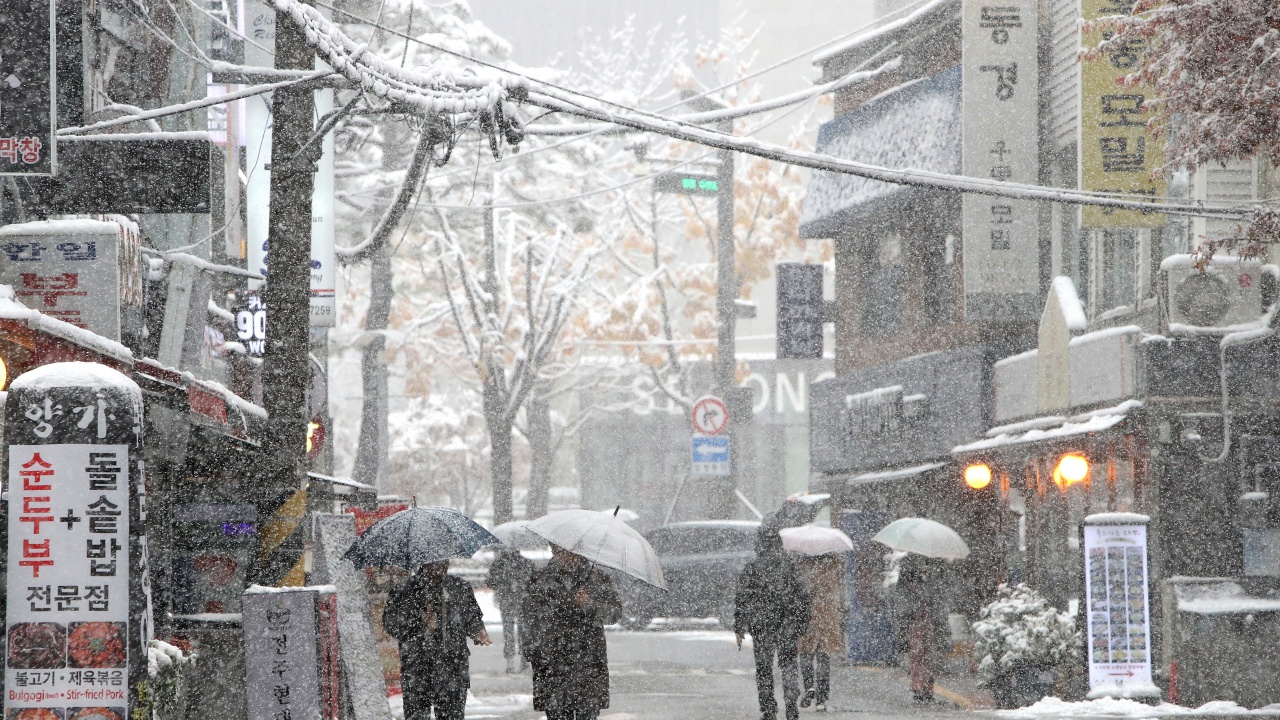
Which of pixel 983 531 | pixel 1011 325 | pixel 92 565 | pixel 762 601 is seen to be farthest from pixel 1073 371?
pixel 92 565

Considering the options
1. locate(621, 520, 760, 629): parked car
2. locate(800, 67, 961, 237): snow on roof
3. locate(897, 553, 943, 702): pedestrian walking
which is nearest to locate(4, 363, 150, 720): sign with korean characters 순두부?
locate(897, 553, 943, 702): pedestrian walking

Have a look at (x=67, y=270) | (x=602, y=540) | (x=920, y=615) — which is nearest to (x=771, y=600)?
(x=602, y=540)

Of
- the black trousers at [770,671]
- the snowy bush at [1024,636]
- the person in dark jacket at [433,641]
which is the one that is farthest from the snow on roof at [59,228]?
the snowy bush at [1024,636]

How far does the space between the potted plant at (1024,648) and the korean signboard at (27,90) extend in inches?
429

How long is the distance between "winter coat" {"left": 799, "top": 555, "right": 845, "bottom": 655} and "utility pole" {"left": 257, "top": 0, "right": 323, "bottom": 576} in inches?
228

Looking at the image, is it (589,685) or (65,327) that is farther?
(589,685)

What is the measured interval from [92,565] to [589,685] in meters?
4.41

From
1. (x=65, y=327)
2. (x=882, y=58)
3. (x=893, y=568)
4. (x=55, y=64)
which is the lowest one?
(x=893, y=568)

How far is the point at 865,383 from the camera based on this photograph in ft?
90.2

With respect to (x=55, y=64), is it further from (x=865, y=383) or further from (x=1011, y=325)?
(x=865, y=383)

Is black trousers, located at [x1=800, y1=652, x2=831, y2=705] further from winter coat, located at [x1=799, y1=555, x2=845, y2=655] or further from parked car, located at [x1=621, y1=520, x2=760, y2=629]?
parked car, located at [x1=621, y1=520, x2=760, y2=629]

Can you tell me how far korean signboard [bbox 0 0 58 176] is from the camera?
29.9 feet

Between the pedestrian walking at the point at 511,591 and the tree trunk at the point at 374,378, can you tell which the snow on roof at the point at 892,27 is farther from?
the pedestrian walking at the point at 511,591

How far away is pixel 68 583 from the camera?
7852 mm
